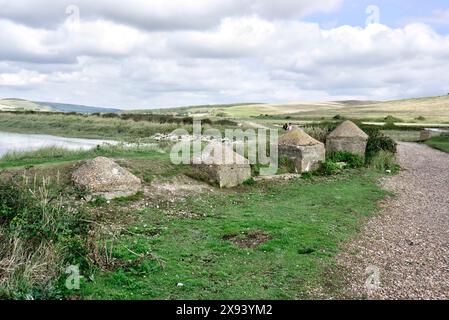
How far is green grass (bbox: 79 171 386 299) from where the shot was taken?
24.2 ft

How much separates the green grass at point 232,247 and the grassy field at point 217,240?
2cm

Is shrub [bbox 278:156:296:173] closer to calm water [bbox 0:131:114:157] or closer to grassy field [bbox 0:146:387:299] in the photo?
grassy field [bbox 0:146:387:299]

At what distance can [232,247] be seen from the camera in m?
9.49

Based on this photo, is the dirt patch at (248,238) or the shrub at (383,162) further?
the shrub at (383,162)

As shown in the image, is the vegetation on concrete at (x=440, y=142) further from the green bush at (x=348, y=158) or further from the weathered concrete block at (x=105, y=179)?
the weathered concrete block at (x=105, y=179)

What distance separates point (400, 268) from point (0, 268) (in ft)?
22.3

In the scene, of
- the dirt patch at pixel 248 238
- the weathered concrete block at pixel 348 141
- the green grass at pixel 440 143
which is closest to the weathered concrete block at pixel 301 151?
the weathered concrete block at pixel 348 141

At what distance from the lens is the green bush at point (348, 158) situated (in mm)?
22094

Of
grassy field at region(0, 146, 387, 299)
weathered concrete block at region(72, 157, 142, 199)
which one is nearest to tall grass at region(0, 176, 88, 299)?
grassy field at region(0, 146, 387, 299)

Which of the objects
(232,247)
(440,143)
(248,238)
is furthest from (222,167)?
(440,143)

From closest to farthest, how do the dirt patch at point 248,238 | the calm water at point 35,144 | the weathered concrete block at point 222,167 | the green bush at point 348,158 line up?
the dirt patch at point 248,238, the weathered concrete block at point 222,167, the green bush at point 348,158, the calm water at point 35,144

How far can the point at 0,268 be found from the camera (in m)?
7.04

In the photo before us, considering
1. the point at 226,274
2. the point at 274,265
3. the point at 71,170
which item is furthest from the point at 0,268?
the point at 71,170

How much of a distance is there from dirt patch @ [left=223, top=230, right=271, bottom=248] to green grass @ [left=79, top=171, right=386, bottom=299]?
0.41 ft
